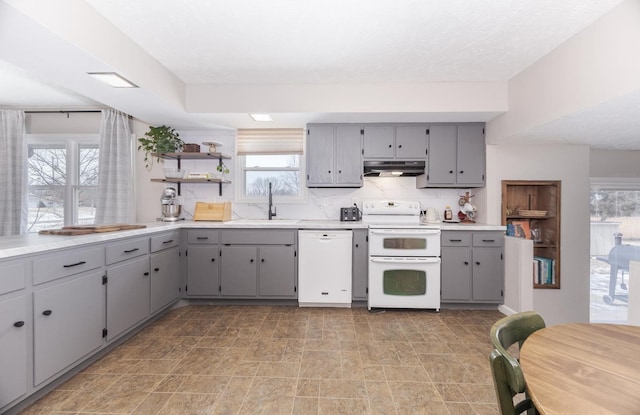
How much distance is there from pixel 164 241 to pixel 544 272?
4409mm

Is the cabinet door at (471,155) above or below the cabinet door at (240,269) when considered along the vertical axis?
above

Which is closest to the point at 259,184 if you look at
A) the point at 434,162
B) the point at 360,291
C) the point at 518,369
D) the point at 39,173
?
the point at 360,291

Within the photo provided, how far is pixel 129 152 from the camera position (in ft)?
12.7

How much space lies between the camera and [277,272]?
3.35 metres

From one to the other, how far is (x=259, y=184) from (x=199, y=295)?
62.6 inches

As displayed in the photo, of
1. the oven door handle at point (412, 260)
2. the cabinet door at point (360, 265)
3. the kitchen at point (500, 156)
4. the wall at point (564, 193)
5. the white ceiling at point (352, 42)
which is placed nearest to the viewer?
the white ceiling at point (352, 42)

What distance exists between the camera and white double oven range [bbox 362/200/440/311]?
10.6 ft

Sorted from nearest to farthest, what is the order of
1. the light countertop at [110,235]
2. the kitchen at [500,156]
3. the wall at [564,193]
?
the light countertop at [110,235], the kitchen at [500,156], the wall at [564,193]

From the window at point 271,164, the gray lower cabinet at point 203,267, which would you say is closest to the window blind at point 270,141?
the window at point 271,164

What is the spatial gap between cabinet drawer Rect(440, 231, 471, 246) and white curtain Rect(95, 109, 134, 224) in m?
3.97

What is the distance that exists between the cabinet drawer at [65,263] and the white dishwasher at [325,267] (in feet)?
6.12

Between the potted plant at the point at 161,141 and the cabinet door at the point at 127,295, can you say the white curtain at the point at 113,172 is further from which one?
the cabinet door at the point at 127,295

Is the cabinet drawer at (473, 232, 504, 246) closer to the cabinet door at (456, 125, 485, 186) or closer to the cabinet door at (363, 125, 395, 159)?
the cabinet door at (456, 125, 485, 186)

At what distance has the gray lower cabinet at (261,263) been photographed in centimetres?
335
